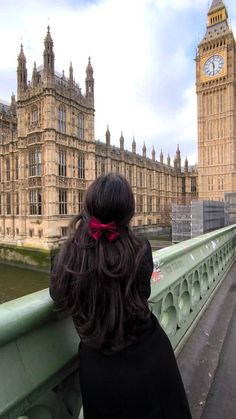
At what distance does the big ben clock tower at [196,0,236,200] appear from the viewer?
139 feet

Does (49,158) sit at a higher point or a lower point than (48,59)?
lower

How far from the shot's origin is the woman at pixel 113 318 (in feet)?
3.14

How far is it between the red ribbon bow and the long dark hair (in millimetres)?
22

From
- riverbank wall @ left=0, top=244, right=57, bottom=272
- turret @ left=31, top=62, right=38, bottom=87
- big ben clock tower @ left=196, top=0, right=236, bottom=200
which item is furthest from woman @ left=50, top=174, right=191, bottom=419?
big ben clock tower @ left=196, top=0, right=236, bottom=200

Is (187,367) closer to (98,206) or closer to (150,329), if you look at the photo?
(150,329)

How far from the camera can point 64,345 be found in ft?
3.58

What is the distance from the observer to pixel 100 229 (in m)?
1.02

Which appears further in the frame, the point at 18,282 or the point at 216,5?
the point at 216,5

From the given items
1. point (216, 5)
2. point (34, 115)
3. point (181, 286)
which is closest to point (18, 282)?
point (34, 115)

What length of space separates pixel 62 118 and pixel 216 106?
103ft

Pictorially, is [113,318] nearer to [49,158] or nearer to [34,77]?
[49,158]

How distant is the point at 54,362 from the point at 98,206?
0.61m

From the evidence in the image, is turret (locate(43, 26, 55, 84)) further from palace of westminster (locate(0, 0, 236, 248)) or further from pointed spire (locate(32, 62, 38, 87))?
pointed spire (locate(32, 62, 38, 87))

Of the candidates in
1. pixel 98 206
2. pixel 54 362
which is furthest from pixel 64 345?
pixel 98 206
